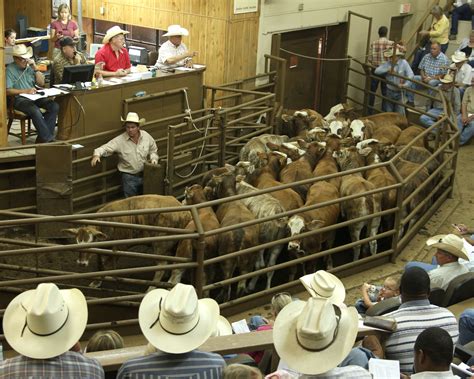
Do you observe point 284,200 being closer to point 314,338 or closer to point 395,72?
point 314,338

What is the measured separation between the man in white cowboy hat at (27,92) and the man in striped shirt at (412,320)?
22.0ft

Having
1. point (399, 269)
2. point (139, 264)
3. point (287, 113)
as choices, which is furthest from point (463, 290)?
point (287, 113)

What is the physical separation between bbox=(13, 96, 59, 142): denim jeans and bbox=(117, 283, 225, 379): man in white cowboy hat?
Result: 6687 millimetres

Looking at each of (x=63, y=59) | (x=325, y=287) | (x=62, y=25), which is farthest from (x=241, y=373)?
(x=62, y=25)

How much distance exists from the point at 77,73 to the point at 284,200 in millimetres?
3458

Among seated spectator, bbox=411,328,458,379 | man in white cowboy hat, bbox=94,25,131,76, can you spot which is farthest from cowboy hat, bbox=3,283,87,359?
man in white cowboy hat, bbox=94,25,131,76

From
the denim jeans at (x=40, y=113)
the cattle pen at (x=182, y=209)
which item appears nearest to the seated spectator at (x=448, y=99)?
the cattle pen at (x=182, y=209)

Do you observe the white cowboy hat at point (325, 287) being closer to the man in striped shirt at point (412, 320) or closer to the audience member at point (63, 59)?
the man in striped shirt at point (412, 320)

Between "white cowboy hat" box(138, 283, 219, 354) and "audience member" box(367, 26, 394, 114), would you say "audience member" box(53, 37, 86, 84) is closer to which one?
"audience member" box(367, 26, 394, 114)

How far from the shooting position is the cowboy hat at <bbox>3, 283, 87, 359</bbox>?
406 centimetres

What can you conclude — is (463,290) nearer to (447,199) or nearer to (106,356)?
(106,356)

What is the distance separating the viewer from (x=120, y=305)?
8.09 m

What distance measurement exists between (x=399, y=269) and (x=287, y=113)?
5.18 m

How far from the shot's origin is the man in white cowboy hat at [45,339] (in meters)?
4.02
